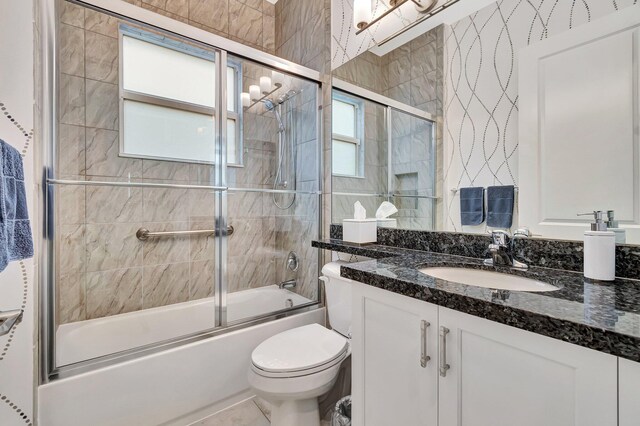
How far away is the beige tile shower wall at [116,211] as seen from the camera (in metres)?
1.59

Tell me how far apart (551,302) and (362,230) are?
1008 mm

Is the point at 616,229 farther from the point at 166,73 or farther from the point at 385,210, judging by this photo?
the point at 166,73

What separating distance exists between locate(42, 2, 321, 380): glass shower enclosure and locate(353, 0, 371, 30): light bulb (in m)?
0.54

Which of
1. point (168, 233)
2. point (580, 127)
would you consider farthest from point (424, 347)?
point (168, 233)

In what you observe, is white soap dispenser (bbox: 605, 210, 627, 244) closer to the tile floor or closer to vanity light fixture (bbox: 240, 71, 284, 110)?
the tile floor

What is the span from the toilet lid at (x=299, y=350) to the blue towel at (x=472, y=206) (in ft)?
2.69

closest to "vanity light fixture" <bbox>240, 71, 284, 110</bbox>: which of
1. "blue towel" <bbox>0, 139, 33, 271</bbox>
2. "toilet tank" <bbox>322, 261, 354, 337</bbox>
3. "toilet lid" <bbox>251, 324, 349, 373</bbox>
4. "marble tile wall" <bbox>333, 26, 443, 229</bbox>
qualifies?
"marble tile wall" <bbox>333, 26, 443, 229</bbox>

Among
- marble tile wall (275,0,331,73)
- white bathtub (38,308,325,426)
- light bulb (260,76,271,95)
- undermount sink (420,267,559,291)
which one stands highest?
marble tile wall (275,0,331,73)

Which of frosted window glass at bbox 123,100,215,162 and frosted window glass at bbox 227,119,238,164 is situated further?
frosted window glass at bbox 227,119,238,164

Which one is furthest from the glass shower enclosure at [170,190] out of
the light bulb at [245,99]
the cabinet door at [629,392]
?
the cabinet door at [629,392]

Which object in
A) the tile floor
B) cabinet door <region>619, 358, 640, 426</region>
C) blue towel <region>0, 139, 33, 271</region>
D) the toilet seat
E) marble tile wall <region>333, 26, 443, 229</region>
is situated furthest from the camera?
the tile floor

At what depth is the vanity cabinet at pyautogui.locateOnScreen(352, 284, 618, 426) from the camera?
537mm

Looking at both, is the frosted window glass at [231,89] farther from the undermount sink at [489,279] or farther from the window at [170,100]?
the undermount sink at [489,279]

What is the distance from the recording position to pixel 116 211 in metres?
1.88
